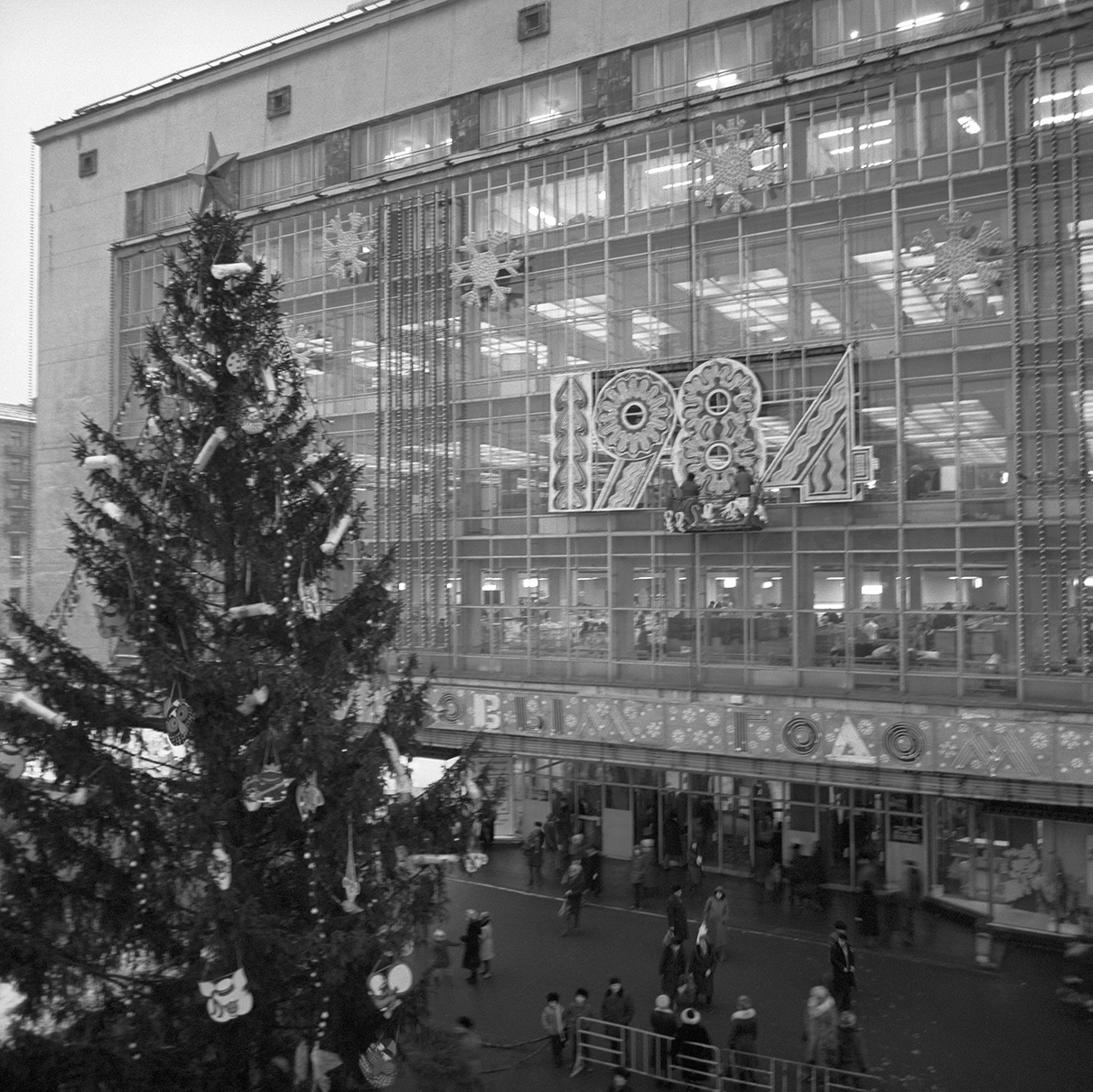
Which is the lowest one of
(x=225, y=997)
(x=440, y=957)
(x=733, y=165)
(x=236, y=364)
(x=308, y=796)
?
(x=440, y=957)

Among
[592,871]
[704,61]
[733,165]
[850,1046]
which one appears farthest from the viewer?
[704,61]

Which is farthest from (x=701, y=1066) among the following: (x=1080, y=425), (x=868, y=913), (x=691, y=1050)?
(x=1080, y=425)

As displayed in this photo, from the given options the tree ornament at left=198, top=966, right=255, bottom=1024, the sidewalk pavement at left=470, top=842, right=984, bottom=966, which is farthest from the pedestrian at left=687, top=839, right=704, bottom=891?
the tree ornament at left=198, top=966, right=255, bottom=1024

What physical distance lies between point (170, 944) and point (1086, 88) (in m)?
20.2

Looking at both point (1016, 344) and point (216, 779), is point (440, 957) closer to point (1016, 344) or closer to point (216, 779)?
point (216, 779)

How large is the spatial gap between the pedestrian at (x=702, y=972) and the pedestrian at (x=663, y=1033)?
2487 millimetres

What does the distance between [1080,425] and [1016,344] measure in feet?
6.15

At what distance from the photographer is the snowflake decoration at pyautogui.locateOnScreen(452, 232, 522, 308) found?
1032 inches

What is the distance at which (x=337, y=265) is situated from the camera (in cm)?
2889

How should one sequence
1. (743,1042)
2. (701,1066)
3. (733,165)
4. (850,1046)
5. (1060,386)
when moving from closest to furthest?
(743,1042), (701,1066), (850,1046), (1060,386), (733,165)

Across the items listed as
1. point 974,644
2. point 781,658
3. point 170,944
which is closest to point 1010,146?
point 974,644

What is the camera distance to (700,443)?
22859 mm

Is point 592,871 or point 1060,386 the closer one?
point 1060,386

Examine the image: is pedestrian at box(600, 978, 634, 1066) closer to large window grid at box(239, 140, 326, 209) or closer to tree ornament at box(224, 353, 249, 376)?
tree ornament at box(224, 353, 249, 376)
